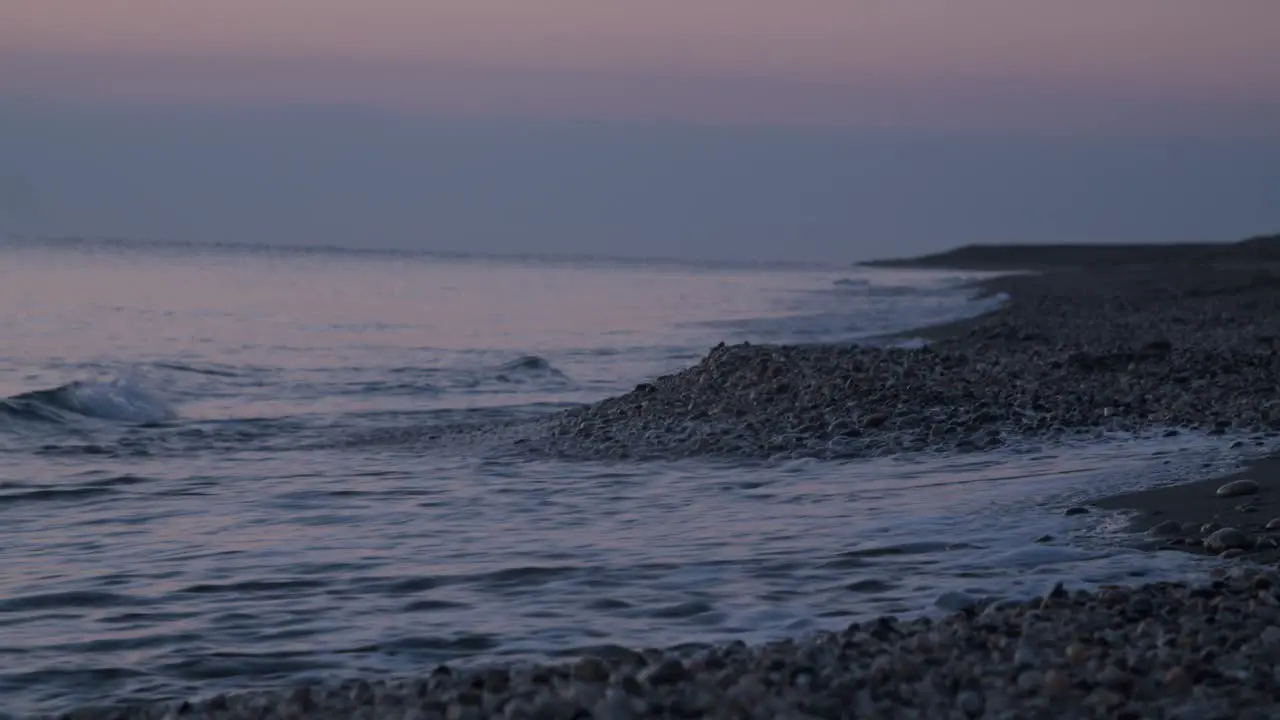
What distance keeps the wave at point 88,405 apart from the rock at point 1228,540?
460 inches

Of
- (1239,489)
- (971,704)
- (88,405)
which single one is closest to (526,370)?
(88,405)

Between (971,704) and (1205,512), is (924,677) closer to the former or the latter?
(971,704)

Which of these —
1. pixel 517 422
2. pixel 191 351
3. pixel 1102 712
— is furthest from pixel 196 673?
pixel 191 351

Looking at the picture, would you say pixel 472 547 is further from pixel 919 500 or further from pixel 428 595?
pixel 919 500

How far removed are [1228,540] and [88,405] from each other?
1267cm

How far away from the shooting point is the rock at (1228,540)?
657 centimetres

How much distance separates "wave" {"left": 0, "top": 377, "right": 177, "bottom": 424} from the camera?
590 inches

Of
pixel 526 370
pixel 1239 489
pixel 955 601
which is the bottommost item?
pixel 526 370

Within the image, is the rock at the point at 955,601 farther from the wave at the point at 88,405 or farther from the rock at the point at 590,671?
the wave at the point at 88,405

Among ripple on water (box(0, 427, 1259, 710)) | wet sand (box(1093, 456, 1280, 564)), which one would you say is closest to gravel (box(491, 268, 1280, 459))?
Answer: ripple on water (box(0, 427, 1259, 710))

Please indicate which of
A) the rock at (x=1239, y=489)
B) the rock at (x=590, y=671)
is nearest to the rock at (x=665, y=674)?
the rock at (x=590, y=671)

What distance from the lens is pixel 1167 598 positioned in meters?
5.54

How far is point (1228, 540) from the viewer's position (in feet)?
21.7

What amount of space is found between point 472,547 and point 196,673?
2413 mm
